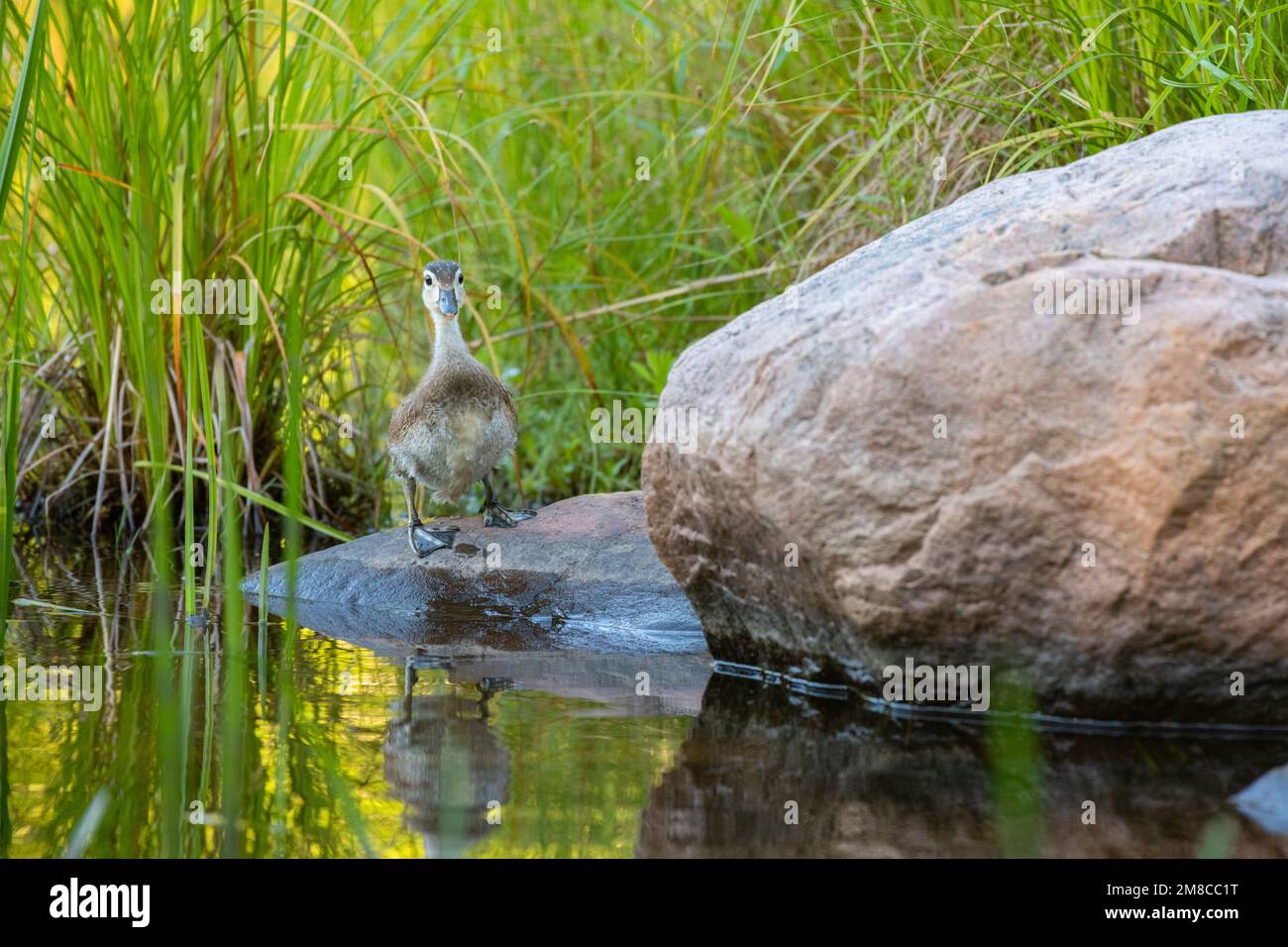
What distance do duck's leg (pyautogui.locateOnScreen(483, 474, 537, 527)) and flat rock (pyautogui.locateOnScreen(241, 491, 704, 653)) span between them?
2.0 inches

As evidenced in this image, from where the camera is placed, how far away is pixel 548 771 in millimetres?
3424

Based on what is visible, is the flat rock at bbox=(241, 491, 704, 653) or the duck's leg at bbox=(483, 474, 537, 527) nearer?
the flat rock at bbox=(241, 491, 704, 653)

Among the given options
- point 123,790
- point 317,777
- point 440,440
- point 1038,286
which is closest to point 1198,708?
point 1038,286

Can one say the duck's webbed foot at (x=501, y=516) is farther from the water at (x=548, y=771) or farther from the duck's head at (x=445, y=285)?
the water at (x=548, y=771)

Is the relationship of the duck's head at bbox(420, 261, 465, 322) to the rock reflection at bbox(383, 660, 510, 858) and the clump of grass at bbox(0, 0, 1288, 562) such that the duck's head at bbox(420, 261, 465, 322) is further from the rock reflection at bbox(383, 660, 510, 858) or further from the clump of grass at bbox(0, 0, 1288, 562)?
the rock reflection at bbox(383, 660, 510, 858)

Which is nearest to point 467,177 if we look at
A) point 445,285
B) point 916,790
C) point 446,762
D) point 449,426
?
point 445,285

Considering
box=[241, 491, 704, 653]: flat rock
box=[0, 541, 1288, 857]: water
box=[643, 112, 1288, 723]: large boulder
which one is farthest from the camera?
box=[241, 491, 704, 653]: flat rock

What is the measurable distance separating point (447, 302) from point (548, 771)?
2460mm

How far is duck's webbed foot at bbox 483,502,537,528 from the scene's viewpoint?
5637mm

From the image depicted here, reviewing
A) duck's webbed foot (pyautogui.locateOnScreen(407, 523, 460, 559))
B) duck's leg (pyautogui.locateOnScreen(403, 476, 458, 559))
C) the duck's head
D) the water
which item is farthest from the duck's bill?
the water

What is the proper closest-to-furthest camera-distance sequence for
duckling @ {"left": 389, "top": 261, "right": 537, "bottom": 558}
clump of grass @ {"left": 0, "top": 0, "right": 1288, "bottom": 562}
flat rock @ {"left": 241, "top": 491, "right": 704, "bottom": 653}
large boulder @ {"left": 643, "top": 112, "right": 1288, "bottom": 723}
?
1. large boulder @ {"left": 643, "top": 112, "right": 1288, "bottom": 723}
2. flat rock @ {"left": 241, "top": 491, "right": 704, "bottom": 653}
3. clump of grass @ {"left": 0, "top": 0, "right": 1288, "bottom": 562}
4. duckling @ {"left": 389, "top": 261, "right": 537, "bottom": 558}

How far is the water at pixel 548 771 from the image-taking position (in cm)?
295

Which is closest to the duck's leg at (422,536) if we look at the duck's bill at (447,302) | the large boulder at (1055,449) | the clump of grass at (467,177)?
the clump of grass at (467,177)

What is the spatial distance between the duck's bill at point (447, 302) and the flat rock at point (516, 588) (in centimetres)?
85
